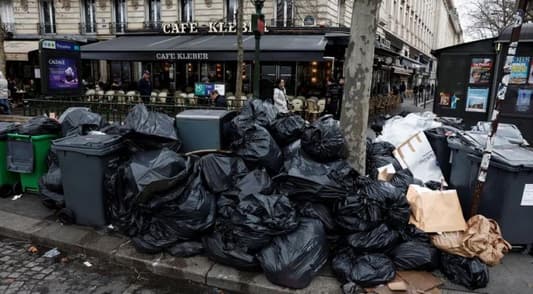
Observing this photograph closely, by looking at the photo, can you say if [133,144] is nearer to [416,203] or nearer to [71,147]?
[71,147]

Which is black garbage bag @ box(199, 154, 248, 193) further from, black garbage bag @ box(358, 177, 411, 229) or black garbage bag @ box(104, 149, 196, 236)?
black garbage bag @ box(358, 177, 411, 229)

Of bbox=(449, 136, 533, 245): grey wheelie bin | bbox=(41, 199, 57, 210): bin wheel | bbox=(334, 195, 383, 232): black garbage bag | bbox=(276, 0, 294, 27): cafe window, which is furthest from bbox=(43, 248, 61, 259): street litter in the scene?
bbox=(276, 0, 294, 27): cafe window

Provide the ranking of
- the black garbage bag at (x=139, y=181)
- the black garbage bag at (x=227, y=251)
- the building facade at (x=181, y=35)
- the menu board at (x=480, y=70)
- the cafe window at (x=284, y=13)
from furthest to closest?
the cafe window at (x=284, y=13)
the building facade at (x=181, y=35)
the menu board at (x=480, y=70)
the black garbage bag at (x=139, y=181)
the black garbage bag at (x=227, y=251)

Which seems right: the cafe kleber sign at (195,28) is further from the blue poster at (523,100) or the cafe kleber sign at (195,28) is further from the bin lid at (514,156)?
the bin lid at (514,156)

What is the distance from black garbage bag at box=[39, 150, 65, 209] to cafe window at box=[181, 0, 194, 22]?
1553 centimetres

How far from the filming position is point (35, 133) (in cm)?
474

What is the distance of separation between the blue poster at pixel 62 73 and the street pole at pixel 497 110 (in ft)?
34.6

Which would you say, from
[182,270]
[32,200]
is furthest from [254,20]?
[182,270]

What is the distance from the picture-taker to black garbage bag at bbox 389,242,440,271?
3207mm

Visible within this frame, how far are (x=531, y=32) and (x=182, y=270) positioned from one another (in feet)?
24.8

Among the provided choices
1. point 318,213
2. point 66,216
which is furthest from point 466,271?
point 66,216

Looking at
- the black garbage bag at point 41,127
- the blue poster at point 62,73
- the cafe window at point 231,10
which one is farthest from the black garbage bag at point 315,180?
the cafe window at point 231,10

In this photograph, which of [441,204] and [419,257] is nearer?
[419,257]

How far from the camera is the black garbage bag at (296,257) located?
120 inches
